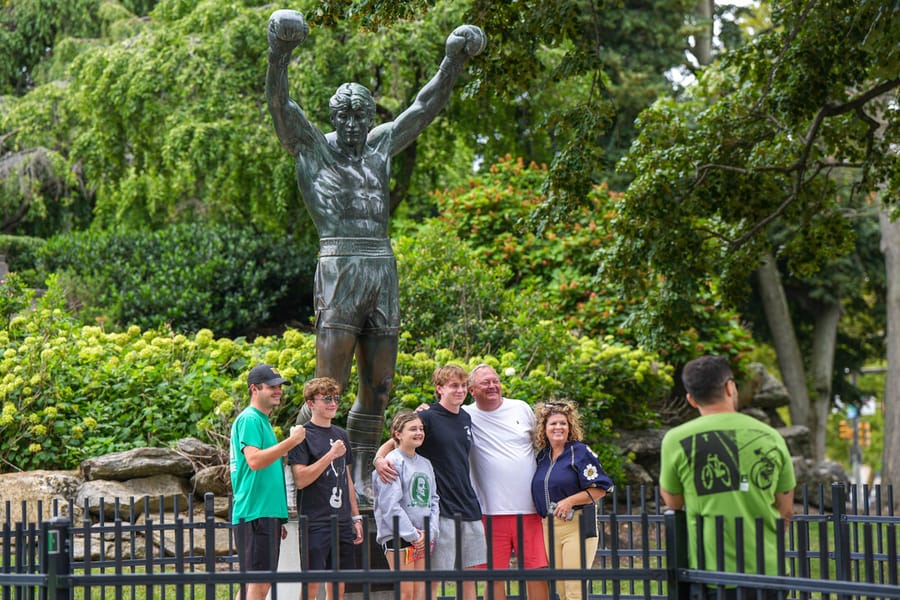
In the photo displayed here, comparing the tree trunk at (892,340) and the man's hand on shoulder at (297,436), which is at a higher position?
the tree trunk at (892,340)

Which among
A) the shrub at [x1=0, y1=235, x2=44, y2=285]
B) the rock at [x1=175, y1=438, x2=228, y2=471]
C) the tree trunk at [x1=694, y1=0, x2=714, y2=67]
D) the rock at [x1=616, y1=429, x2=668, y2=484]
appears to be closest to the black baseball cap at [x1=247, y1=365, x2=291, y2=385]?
the rock at [x1=175, y1=438, x2=228, y2=471]

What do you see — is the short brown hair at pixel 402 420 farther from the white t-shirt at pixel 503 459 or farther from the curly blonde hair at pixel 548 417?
the curly blonde hair at pixel 548 417

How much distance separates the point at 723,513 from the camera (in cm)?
435

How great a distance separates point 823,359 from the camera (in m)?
22.8

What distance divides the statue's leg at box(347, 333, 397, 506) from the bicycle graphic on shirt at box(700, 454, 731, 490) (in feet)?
10.1

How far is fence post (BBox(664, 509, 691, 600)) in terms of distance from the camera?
4.14m

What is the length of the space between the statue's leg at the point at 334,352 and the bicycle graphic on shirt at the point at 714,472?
118 inches

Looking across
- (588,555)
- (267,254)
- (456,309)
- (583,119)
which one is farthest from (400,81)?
(588,555)

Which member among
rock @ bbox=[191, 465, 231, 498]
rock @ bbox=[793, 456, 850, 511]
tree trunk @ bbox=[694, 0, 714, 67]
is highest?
tree trunk @ bbox=[694, 0, 714, 67]

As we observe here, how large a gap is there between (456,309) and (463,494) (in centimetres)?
698

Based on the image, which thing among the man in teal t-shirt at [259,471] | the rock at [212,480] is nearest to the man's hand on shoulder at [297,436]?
the man in teal t-shirt at [259,471]

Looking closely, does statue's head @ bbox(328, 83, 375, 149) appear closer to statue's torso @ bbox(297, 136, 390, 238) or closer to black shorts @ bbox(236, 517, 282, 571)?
statue's torso @ bbox(297, 136, 390, 238)

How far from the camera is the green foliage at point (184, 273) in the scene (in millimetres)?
15500

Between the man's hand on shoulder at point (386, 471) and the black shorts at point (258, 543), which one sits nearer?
the black shorts at point (258, 543)
